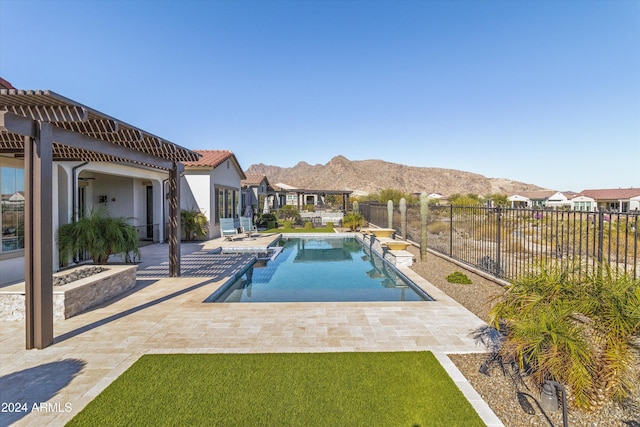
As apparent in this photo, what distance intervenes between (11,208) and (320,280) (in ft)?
25.5

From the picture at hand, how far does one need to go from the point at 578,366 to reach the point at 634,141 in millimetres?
24365

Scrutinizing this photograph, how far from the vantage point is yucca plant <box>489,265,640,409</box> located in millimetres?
2869

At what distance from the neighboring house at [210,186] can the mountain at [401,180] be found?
69505 millimetres

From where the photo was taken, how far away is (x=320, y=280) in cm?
910

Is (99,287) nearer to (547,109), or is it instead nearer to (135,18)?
(135,18)

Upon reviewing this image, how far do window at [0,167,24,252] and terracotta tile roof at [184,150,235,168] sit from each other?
7.78 meters

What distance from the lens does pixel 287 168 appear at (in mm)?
168875

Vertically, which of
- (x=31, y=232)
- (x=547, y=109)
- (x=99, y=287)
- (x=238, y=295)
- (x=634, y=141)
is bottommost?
(x=238, y=295)

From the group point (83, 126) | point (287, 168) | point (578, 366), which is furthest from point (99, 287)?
point (287, 168)

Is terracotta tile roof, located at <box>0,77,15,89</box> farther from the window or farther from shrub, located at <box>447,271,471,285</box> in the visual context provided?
shrub, located at <box>447,271,471,285</box>

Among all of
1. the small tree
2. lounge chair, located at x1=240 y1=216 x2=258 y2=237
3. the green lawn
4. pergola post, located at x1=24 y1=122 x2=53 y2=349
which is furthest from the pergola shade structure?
the small tree

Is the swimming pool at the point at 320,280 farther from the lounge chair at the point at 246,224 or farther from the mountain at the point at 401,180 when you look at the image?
the mountain at the point at 401,180

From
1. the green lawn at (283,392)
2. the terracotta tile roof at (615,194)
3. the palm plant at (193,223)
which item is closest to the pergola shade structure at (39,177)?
the green lawn at (283,392)

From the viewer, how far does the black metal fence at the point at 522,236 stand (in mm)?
4813
